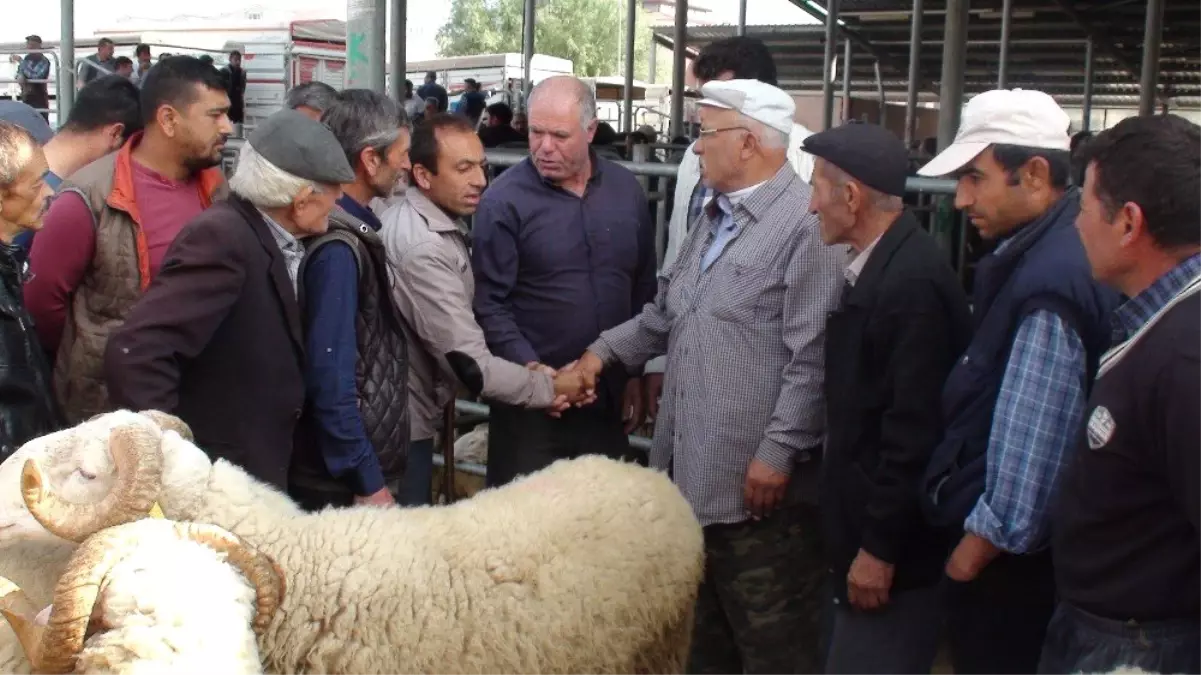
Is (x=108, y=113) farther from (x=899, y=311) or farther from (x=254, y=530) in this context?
(x=899, y=311)

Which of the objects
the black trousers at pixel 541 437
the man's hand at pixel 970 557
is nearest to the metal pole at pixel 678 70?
the black trousers at pixel 541 437

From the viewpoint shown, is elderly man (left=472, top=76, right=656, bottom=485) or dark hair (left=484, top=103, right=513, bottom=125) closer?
elderly man (left=472, top=76, right=656, bottom=485)

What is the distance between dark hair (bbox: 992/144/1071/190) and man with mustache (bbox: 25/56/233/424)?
2.33m

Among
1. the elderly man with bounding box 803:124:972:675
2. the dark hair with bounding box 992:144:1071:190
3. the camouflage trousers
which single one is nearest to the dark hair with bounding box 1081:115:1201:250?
the dark hair with bounding box 992:144:1071:190

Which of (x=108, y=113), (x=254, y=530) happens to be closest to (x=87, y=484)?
(x=254, y=530)

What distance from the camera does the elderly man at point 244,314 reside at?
2930 millimetres

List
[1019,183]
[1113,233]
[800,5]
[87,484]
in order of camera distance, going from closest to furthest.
Answer: [1113,233] < [87,484] < [1019,183] < [800,5]

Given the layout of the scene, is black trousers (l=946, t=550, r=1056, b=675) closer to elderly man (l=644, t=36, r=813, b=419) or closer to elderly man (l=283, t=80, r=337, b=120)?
elderly man (l=644, t=36, r=813, b=419)

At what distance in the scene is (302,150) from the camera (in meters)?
3.09

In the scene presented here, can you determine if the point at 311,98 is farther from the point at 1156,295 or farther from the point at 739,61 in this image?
the point at 1156,295

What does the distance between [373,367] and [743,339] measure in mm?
1042

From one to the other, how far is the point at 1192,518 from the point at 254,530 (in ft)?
5.98

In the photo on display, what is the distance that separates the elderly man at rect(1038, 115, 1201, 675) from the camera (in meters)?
2.02

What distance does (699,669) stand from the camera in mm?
3662
